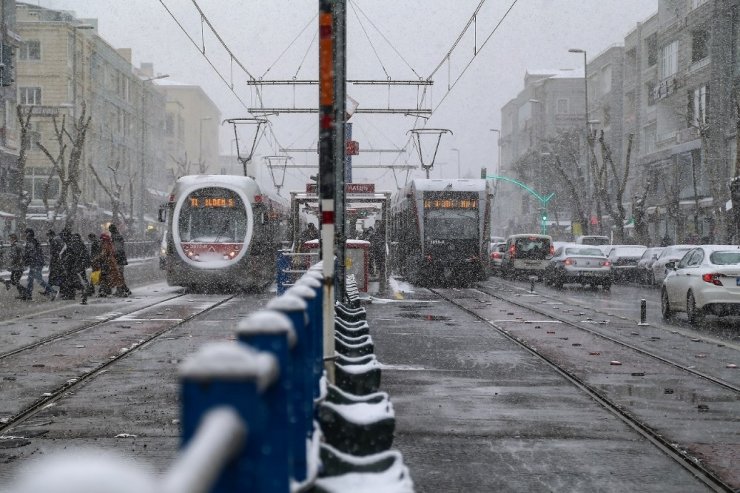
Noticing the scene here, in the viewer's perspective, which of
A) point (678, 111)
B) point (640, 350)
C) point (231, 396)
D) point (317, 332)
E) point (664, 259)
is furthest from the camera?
point (678, 111)

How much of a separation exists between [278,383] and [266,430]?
0.20m

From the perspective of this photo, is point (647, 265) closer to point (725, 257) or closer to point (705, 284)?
point (725, 257)

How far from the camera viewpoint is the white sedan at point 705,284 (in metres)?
16.6

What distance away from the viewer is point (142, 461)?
6191mm

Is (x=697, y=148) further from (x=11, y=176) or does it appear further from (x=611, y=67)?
(x=11, y=176)

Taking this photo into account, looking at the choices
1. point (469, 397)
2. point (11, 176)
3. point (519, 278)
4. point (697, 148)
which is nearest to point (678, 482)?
point (469, 397)

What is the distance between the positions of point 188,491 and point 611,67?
7195cm

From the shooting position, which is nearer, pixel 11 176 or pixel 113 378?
pixel 113 378

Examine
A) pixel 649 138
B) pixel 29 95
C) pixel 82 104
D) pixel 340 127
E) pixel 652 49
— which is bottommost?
pixel 340 127

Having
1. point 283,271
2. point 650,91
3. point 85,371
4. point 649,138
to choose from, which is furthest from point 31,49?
point 85,371

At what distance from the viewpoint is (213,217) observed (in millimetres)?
25797

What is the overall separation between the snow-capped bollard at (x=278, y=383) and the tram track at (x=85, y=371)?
537cm

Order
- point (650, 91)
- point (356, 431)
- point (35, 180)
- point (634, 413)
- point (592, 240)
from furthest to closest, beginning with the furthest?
1. point (35, 180)
2. point (650, 91)
3. point (592, 240)
4. point (634, 413)
5. point (356, 431)

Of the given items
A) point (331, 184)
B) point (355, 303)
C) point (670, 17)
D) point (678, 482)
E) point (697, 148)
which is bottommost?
point (678, 482)
